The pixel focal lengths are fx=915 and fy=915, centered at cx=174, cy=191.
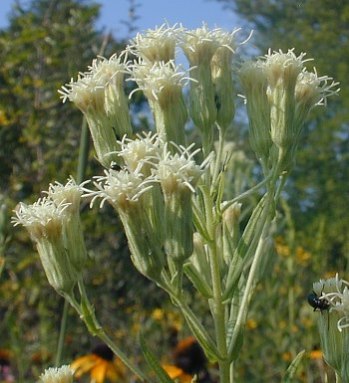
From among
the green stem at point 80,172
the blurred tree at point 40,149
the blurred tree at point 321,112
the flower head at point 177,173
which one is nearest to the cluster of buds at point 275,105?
the flower head at point 177,173

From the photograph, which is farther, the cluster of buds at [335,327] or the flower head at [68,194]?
the flower head at [68,194]

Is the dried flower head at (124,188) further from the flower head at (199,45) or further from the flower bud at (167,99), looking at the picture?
the flower head at (199,45)

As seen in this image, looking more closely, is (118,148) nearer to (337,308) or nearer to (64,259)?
(64,259)

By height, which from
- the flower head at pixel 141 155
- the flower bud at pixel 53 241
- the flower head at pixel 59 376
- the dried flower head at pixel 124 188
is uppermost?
the flower head at pixel 141 155

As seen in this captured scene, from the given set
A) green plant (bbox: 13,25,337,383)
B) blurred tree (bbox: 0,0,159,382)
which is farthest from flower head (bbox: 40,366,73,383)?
blurred tree (bbox: 0,0,159,382)

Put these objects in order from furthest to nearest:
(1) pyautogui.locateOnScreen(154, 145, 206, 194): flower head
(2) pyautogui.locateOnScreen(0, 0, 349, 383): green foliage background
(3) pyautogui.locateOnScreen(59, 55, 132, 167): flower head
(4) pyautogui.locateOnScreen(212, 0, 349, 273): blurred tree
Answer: (4) pyautogui.locateOnScreen(212, 0, 349, 273): blurred tree, (2) pyautogui.locateOnScreen(0, 0, 349, 383): green foliage background, (3) pyautogui.locateOnScreen(59, 55, 132, 167): flower head, (1) pyautogui.locateOnScreen(154, 145, 206, 194): flower head

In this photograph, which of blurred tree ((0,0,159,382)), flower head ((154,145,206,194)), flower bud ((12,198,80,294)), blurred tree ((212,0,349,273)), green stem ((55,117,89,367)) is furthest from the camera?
blurred tree ((212,0,349,273))

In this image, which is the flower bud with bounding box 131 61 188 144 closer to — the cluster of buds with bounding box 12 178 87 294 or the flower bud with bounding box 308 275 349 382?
the cluster of buds with bounding box 12 178 87 294
